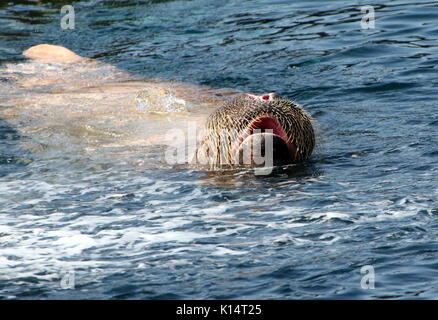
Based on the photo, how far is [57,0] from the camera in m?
15.5

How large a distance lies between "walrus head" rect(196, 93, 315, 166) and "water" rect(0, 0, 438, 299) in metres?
0.16

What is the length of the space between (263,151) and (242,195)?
0.45 metres

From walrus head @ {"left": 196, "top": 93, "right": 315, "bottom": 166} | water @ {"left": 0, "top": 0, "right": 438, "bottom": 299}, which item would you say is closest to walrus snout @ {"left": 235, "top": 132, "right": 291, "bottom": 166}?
walrus head @ {"left": 196, "top": 93, "right": 315, "bottom": 166}

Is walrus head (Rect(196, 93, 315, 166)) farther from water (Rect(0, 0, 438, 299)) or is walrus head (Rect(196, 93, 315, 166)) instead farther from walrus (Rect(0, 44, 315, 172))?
water (Rect(0, 0, 438, 299))

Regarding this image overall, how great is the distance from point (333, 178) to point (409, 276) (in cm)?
193

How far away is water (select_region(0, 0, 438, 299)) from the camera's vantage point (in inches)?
173

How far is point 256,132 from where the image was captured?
230 inches

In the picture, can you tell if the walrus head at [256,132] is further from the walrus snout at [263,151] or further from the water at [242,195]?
the water at [242,195]

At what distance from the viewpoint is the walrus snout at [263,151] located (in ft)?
19.4

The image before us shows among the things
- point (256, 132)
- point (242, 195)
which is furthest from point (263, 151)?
point (242, 195)

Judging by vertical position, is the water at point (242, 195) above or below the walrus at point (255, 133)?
below

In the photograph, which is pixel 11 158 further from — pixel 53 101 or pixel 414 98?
pixel 414 98

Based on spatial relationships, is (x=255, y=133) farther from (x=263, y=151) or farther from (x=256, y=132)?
(x=263, y=151)

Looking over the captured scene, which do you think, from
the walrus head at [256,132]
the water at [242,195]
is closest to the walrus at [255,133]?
the walrus head at [256,132]
